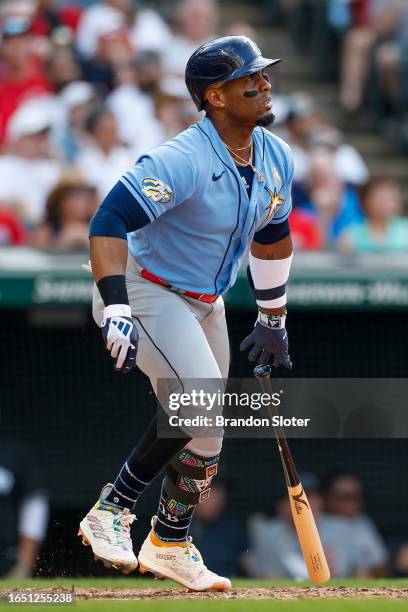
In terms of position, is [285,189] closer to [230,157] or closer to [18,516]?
[230,157]

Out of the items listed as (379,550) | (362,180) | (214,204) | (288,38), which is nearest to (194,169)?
(214,204)

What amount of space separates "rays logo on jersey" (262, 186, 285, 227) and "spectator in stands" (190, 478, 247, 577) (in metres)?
3.09

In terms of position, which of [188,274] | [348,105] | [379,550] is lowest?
[379,550]

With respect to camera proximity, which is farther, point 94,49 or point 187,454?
point 94,49

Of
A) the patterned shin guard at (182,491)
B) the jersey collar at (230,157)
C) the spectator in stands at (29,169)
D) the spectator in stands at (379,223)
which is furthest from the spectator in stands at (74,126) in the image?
the patterned shin guard at (182,491)

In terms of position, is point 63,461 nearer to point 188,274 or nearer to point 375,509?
point 375,509

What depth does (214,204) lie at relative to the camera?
4.47 meters

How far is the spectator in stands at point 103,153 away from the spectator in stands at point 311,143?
1.19m

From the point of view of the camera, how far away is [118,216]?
14.1 feet

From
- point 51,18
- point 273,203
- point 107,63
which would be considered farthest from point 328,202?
point 273,203

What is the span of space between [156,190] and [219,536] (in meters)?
3.68

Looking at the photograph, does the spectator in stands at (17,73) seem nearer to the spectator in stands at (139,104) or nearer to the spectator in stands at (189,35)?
the spectator in stands at (139,104)

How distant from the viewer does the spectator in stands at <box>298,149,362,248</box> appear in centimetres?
827

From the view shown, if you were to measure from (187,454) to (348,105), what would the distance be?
6218mm
